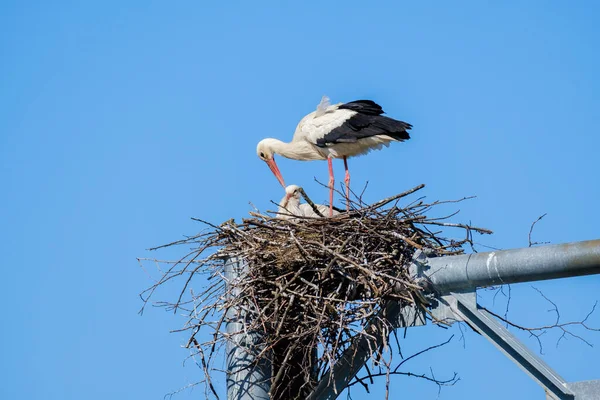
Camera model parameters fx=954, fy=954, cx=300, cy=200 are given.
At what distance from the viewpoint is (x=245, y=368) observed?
528 cm

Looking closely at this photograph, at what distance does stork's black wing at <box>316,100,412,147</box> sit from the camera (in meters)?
8.74

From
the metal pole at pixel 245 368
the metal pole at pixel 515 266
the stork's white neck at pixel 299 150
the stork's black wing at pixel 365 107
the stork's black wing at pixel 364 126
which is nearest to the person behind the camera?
the metal pole at pixel 515 266

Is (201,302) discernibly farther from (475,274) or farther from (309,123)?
(309,123)

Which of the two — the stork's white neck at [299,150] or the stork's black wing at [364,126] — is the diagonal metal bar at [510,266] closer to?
the stork's black wing at [364,126]

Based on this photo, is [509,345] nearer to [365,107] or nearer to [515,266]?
[515,266]

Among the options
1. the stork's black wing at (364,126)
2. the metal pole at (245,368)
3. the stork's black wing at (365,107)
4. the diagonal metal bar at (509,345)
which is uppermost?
the stork's black wing at (365,107)

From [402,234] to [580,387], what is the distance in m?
2.49

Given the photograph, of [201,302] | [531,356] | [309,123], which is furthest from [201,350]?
[309,123]

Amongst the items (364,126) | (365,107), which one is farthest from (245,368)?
(365,107)

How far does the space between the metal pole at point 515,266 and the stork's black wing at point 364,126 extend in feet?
14.6

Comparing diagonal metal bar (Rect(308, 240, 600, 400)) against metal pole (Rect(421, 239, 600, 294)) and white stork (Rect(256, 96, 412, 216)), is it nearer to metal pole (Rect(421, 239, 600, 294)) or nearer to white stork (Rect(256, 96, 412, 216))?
metal pole (Rect(421, 239, 600, 294))

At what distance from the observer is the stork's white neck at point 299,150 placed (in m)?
9.49

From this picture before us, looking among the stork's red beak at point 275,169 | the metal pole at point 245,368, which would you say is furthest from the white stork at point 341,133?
the metal pole at point 245,368

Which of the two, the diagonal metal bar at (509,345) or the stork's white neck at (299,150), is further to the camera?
the stork's white neck at (299,150)
